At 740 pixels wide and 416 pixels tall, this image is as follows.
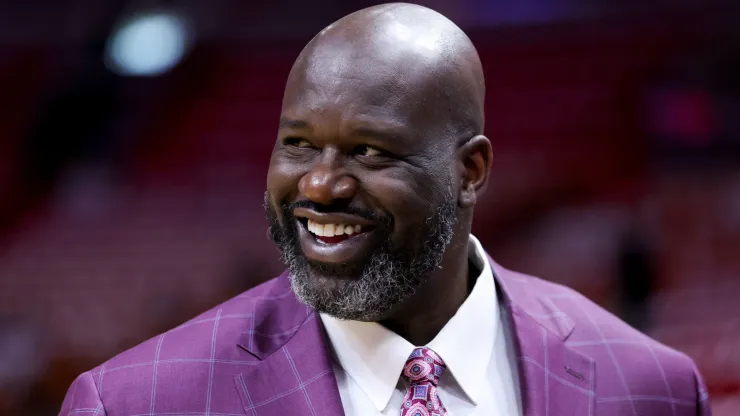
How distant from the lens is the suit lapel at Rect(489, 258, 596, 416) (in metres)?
2.02

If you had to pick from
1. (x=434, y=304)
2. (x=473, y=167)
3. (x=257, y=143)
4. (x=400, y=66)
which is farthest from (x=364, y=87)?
(x=257, y=143)

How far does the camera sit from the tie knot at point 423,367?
197 cm

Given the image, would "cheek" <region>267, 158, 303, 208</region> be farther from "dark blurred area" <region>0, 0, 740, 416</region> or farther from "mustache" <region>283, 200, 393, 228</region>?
"dark blurred area" <region>0, 0, 740, 416</region>

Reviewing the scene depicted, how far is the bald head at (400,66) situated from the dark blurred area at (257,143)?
5077 mm

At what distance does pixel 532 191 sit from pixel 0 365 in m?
4.48

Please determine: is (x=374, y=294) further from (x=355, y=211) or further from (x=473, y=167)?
(x=473, y=167)

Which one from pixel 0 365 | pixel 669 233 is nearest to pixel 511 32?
pixel 669 233

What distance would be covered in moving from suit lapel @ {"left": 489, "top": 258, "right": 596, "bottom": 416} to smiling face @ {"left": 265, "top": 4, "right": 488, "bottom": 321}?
35cm

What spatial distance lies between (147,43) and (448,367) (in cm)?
619

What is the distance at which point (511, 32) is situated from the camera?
8.43m

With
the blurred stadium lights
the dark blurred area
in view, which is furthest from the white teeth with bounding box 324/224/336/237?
the blurred stadium lights

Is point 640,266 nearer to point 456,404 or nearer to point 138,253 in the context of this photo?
point 138,253

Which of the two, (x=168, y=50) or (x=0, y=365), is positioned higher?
(x=168, y=50)

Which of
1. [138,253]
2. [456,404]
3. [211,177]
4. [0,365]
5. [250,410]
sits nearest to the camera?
[250,410]
